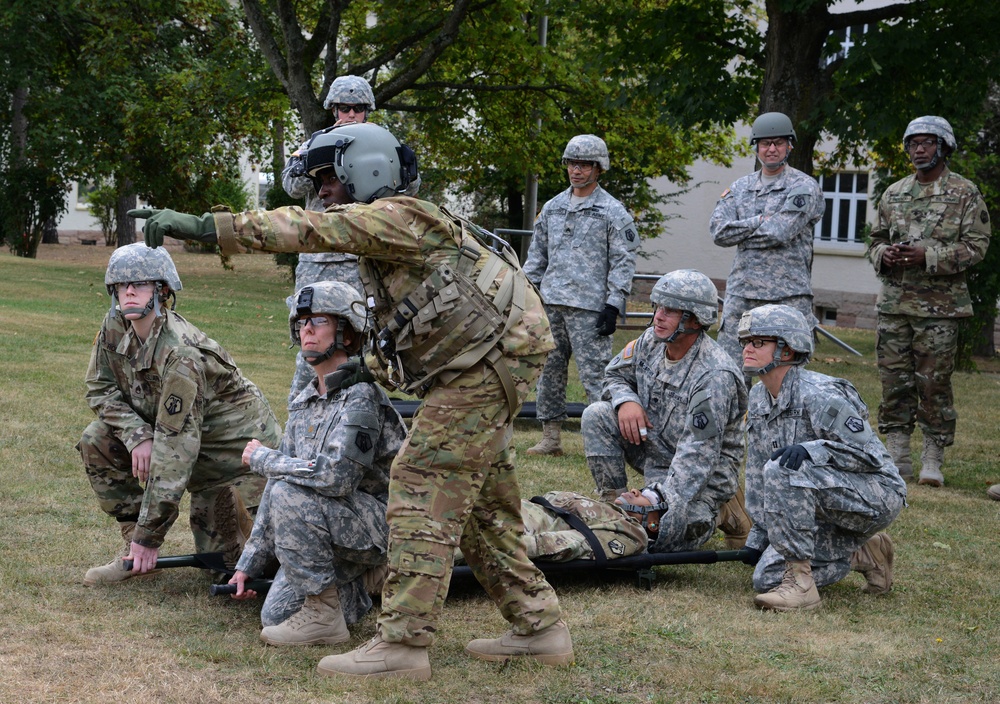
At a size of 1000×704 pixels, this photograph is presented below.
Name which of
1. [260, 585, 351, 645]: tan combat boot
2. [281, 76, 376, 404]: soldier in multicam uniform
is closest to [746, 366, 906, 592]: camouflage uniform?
[260, 585, 351, 645]: tan combat boot

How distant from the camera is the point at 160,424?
5.12 metres

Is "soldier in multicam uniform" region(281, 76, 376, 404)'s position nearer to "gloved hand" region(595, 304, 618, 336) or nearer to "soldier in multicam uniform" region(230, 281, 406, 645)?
"gloved hand" region(595, 304, 618, 336)

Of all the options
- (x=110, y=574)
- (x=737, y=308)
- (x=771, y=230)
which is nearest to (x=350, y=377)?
(x=110, y=574)

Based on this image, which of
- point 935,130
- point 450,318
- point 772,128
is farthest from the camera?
point 935,130

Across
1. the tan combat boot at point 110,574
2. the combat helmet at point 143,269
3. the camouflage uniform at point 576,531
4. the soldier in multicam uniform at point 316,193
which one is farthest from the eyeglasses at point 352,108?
the tan combat boot at point 110,574

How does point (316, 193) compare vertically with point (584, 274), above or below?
above

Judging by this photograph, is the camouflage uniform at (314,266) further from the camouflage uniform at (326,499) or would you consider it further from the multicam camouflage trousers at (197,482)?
the camouflage uniform at (326,499)

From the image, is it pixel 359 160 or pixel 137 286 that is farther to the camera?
pixel 137 286

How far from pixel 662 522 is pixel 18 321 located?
11.4 m

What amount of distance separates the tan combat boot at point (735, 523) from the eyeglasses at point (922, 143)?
10.3 ft

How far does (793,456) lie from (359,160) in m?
2.34

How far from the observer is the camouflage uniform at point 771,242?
7.97 meters

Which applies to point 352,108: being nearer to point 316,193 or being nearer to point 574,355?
point 316,193

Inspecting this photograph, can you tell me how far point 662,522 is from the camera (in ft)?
19.0
